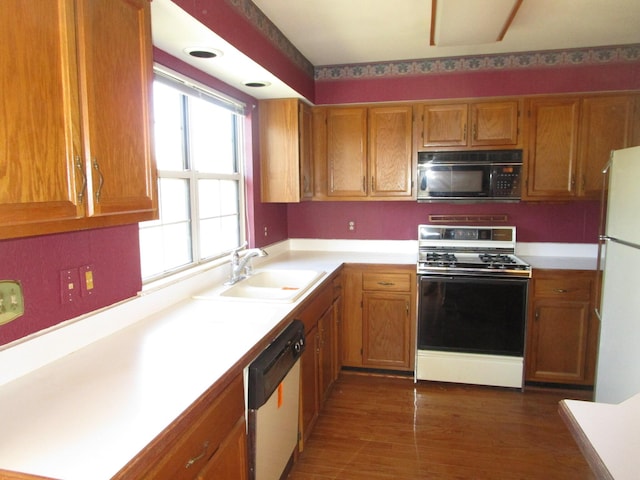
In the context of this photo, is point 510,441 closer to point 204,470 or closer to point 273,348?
point 273,348

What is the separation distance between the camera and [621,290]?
7.72ft

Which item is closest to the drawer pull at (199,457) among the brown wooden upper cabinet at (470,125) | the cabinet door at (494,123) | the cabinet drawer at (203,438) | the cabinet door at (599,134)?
the cabinet drawer at (203,438)

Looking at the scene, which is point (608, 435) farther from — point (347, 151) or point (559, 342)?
point (347, 151)

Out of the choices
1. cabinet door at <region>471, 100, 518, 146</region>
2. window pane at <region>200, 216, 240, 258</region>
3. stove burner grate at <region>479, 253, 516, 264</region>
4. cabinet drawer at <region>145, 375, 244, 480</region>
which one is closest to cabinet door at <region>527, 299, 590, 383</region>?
stove burner grate at <region>479, 253, 516, 264</region>

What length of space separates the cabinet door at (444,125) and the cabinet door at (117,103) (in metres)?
2.44

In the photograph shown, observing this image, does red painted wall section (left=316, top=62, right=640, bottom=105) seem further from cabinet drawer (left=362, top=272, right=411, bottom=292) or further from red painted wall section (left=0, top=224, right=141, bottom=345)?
red painted wall section (left=0, top=224, right=141, bottom=345)

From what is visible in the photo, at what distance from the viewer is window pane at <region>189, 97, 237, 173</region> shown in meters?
2.54

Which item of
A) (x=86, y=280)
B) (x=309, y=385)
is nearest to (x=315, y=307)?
(x=309, y=385)

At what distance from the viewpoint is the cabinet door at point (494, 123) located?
333 cm

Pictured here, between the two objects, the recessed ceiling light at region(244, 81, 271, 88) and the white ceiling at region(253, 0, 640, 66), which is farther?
the recessed ceiling light at region(244, 81, 271, 88)

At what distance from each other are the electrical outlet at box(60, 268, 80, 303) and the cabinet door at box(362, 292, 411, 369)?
7.29 ft

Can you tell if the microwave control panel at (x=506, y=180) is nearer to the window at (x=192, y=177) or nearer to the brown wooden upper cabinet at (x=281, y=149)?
the brown wooden upper cabinet at (x=281, y=149)

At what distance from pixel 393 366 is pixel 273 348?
6.22 ft

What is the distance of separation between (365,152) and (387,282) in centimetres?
108
